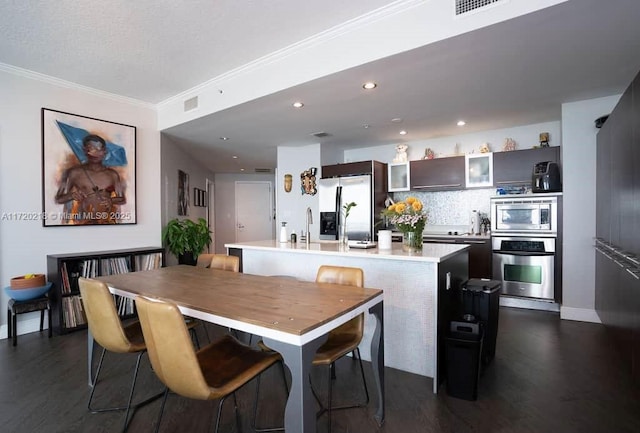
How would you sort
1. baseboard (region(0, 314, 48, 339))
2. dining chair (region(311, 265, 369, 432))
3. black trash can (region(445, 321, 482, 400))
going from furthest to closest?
1. baseboard (region(0, 314, 48, 339))
2. black trash can (region(445, 321, 482, 400))
3. dining chair (region(311, 265, 369, 432))

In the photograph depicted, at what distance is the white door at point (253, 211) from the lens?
9.48m

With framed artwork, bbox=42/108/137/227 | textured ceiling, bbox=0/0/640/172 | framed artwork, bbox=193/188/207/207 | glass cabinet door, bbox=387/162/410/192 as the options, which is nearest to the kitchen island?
textured ceiling, bbox=0/0/640/172

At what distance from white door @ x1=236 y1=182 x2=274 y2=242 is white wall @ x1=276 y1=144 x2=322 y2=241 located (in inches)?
134

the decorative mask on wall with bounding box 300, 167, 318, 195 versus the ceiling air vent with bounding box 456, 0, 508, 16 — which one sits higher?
the ceiling air vent with bounding box 456, 0, 508, 16

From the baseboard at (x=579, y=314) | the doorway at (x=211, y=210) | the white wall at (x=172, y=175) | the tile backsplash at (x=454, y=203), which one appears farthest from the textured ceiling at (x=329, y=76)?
the doorway at (x=211, y=210)

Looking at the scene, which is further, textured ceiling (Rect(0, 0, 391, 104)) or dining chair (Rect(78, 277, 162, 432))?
textured ceiling (Rect(0, 0, 391, 104))

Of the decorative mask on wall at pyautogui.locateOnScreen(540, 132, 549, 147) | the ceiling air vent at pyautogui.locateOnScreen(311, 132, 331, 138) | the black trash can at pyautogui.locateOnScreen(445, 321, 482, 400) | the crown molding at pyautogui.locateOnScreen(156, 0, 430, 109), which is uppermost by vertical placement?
the crown molding at pyautogui.locateOnScreen(156, 0, 430, 109)

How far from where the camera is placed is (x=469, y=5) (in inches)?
83.5

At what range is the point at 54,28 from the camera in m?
2.71

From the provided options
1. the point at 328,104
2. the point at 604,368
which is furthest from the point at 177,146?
the point at 604,368

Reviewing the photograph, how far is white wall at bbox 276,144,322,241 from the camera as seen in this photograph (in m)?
5.92

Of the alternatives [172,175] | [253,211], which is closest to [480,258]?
[172,175]

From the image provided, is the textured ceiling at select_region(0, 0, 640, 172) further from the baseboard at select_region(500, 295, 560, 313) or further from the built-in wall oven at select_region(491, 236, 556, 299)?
the baseboard at select_region(500, 295, 560, 313)

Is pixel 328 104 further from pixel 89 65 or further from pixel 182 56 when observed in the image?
pixel 89 65
